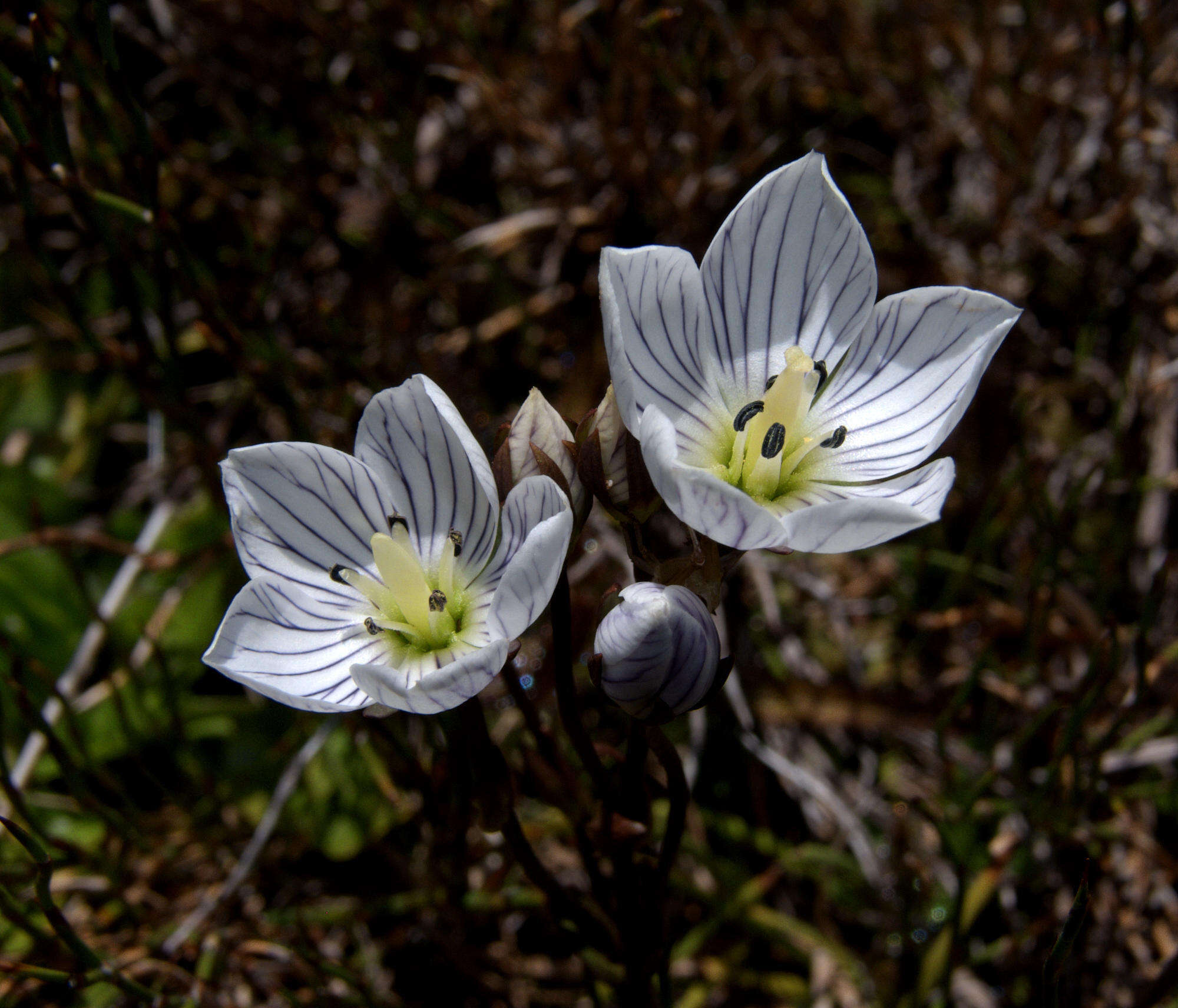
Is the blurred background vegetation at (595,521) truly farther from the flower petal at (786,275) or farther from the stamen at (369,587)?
the flower petal at (786,275)

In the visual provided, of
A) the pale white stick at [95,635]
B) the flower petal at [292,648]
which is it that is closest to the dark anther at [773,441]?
the flower petal at [292,648]

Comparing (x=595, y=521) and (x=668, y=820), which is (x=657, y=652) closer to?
(x=668, y=820)

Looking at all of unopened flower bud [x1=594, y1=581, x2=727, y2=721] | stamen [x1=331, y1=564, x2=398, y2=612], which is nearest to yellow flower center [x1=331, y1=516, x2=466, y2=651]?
stamen [x1=331, y1=564, x2=398, y2=612]

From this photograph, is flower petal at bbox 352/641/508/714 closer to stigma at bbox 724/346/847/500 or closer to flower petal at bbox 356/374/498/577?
flower petal at bbox 356/374/498/577

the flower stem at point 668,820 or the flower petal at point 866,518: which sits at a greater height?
the flower petal at point 866,518

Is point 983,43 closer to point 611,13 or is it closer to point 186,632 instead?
point 611,13
